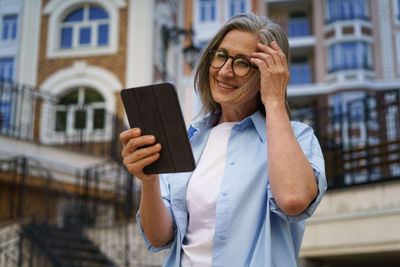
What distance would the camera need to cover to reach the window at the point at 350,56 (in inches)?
1149

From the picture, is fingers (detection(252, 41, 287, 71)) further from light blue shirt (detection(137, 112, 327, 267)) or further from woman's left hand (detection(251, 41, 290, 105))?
light blue shirt (detection(137, 112, 327, 267))

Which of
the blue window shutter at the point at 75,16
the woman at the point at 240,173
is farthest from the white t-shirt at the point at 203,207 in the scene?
the blue window shutter at the point at 75,16

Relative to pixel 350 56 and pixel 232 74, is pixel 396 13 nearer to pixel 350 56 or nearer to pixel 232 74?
pixel 350 56

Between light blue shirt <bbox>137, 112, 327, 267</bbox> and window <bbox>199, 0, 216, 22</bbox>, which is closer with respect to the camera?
light blue shirt <bbox>137, 112, 327, 267</bbox>

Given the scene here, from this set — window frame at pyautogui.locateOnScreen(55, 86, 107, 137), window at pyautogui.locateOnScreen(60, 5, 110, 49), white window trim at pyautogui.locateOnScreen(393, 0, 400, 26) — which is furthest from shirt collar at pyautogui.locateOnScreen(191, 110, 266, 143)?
white window trim at pyautogui.locateOnScreen(393, 0, 400, 26)

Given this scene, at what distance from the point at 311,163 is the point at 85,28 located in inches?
632

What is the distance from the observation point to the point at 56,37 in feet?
55.1

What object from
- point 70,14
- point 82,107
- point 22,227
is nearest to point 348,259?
point 22,227

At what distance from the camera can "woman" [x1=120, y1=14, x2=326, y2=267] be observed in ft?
5.54

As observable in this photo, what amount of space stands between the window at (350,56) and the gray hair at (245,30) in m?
28.3

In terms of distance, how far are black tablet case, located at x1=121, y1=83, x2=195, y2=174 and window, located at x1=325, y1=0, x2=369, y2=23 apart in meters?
29.9

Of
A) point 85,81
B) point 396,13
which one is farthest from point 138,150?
point 396,13

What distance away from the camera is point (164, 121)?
5.65 feet

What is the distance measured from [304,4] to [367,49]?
15.3 ft
